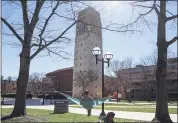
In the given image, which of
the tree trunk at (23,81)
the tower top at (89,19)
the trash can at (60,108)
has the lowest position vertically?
the trash can at (60,108)

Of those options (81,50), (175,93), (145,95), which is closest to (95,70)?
(81,50)

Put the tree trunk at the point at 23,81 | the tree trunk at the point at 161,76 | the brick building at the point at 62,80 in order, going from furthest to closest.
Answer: the brick building at the point at 62,80 < the tree trunk at the point at 23,81 < the tree trunk at the point at 161,76

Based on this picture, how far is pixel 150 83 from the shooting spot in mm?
58000

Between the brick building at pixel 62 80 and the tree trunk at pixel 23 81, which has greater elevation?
the brick building at pixel 62 80

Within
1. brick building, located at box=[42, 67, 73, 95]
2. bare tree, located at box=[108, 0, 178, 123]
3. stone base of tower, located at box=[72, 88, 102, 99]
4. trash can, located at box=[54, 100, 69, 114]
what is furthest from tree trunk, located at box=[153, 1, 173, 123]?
brick building, located at box=[42, 67, 73, 95]

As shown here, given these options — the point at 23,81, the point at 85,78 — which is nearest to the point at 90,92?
the point at 85,78

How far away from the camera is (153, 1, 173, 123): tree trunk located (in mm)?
12609

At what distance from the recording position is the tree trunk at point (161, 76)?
12.6 meters

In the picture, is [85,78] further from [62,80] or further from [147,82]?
[62,80]

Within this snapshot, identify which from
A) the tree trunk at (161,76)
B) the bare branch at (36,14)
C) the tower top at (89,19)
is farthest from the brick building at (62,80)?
the tree trunk at (161,76)

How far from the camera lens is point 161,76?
12.9 m

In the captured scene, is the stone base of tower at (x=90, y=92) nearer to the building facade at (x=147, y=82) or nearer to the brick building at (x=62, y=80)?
the building facade at (x=147, y=82)

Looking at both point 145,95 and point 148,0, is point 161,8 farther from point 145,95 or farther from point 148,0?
point 145,95

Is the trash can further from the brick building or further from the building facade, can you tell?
the brick building
